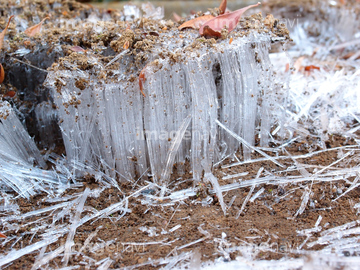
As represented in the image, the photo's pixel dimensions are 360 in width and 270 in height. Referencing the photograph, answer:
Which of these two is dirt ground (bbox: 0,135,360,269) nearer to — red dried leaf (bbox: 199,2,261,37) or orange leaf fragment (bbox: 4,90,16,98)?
orange leaf fragment (bbox: 4,90,16,98)

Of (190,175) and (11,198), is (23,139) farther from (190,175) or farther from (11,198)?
(190,175)

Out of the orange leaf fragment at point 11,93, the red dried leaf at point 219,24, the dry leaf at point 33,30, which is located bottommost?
the orange leaf fragment at point 11,93

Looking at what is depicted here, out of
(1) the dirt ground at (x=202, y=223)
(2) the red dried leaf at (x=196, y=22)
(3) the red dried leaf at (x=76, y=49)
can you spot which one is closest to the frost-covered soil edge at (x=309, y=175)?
(1) the dirt ground at (x=202, y=223)

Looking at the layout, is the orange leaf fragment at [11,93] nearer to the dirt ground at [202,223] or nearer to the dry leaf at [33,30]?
the dry leaf at [33,30]

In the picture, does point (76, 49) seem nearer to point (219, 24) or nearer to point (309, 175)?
point (219, 24)

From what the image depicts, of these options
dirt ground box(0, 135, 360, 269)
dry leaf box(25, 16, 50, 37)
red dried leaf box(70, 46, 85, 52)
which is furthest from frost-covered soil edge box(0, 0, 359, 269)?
dry leaf box(25, 16, 50, 37)

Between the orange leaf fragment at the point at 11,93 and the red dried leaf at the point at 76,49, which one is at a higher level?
the red dried leaf at the point at 76,49

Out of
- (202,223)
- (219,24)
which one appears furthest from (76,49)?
(202,223)
